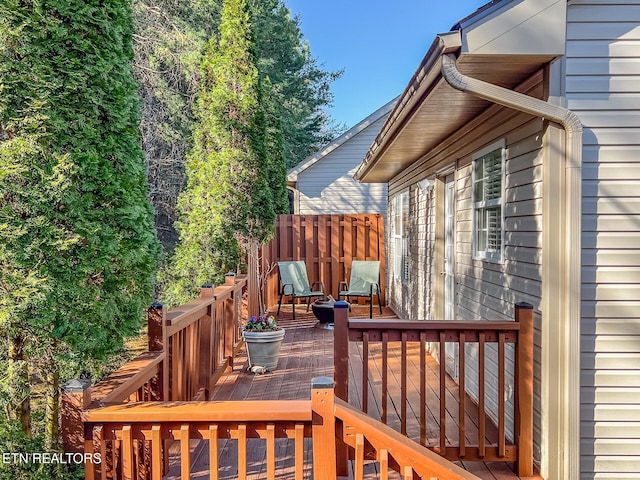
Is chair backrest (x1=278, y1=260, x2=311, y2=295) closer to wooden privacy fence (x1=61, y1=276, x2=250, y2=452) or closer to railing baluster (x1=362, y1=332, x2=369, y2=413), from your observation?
wooden privacy fence (x1=61, y1=276, x2=250, y2=452)

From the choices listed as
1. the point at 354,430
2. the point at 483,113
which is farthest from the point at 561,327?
the point at 483,113

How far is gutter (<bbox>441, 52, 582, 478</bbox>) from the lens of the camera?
2.59m

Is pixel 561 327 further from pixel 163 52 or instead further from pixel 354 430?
pixel 163 52

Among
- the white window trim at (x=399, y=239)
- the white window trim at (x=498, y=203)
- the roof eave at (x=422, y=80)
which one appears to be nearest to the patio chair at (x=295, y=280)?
the white window trim at (x=399, y=239)

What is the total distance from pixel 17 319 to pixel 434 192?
188 inches

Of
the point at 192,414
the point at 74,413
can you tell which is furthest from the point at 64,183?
the point at 192,414

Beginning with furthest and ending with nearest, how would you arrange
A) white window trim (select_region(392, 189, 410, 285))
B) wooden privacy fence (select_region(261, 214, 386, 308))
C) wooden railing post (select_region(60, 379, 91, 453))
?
wooden privacy fence (select_region(261, 214, 386, 308))
white window trim (select_region(392, 189, 410, 285))
wooden railing post (select_region(60, 379, 91, 453))

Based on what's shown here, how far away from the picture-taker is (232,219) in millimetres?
5742

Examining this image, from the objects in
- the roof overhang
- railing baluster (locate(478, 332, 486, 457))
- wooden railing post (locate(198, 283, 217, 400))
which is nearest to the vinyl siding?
wooden railing post (locate(198, 283, 217, 400))

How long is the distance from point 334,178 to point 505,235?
10388mm

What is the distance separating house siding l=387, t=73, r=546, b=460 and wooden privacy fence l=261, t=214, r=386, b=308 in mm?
4041

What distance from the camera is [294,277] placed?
8852 millimetres

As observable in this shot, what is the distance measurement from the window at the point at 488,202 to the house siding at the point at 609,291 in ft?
2.81

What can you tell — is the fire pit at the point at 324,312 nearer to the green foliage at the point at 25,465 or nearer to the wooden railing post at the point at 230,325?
the wooden railing post at the point at 230,325
